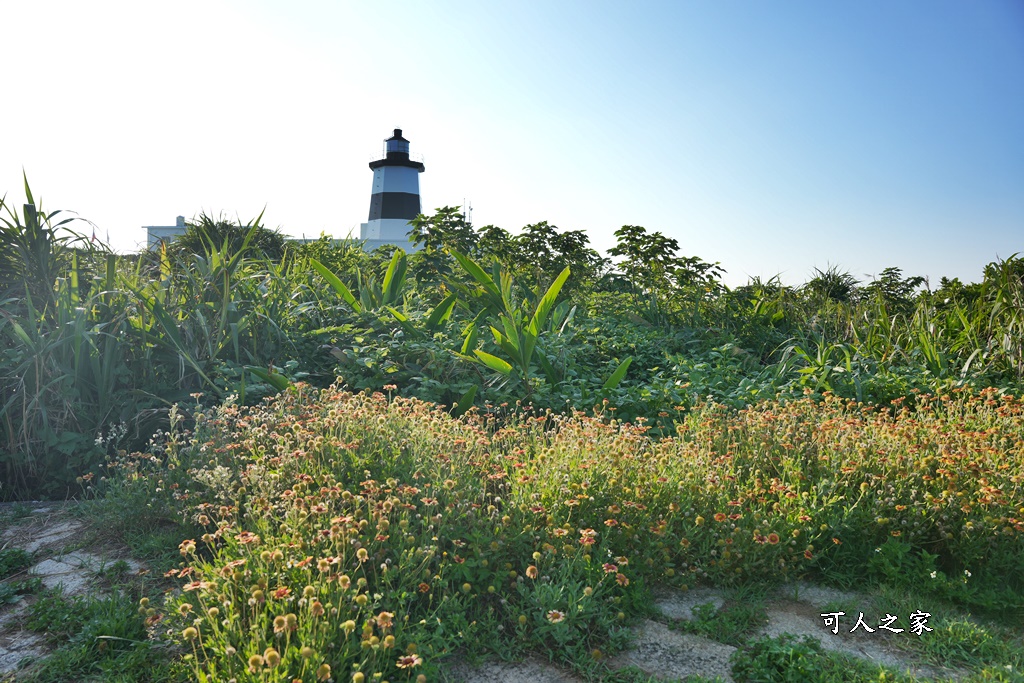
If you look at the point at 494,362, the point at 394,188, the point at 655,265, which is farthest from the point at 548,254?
the point at 394,188

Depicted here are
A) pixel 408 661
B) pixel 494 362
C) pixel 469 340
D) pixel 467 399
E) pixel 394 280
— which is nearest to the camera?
pixel 408 661

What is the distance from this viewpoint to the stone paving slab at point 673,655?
8.05 ft

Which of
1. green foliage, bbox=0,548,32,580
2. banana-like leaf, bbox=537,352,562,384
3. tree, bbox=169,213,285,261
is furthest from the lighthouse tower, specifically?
green foliage, bbox=0,548,32,580

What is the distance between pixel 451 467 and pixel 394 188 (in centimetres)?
2931

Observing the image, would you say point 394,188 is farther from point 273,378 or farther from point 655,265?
point 273,378

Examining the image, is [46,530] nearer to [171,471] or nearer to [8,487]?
[171,471]

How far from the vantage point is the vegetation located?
244cm

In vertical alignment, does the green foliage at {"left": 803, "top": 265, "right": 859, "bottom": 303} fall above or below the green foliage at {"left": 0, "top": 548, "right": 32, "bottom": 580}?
above

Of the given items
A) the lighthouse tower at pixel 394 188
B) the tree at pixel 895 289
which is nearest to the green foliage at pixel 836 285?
the tree at pixel 895 289

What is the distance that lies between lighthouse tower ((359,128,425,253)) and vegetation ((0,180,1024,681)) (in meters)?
24.0

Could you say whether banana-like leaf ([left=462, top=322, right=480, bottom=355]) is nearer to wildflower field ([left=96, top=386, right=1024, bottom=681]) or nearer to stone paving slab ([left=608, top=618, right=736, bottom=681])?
wildflower field ([left=96, top=386, right=1024, bottom=681])

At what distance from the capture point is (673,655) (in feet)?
8.34

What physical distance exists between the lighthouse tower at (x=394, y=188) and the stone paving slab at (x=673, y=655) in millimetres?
28704

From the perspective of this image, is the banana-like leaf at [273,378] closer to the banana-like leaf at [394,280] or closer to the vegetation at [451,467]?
the vegetation at [451,467]
